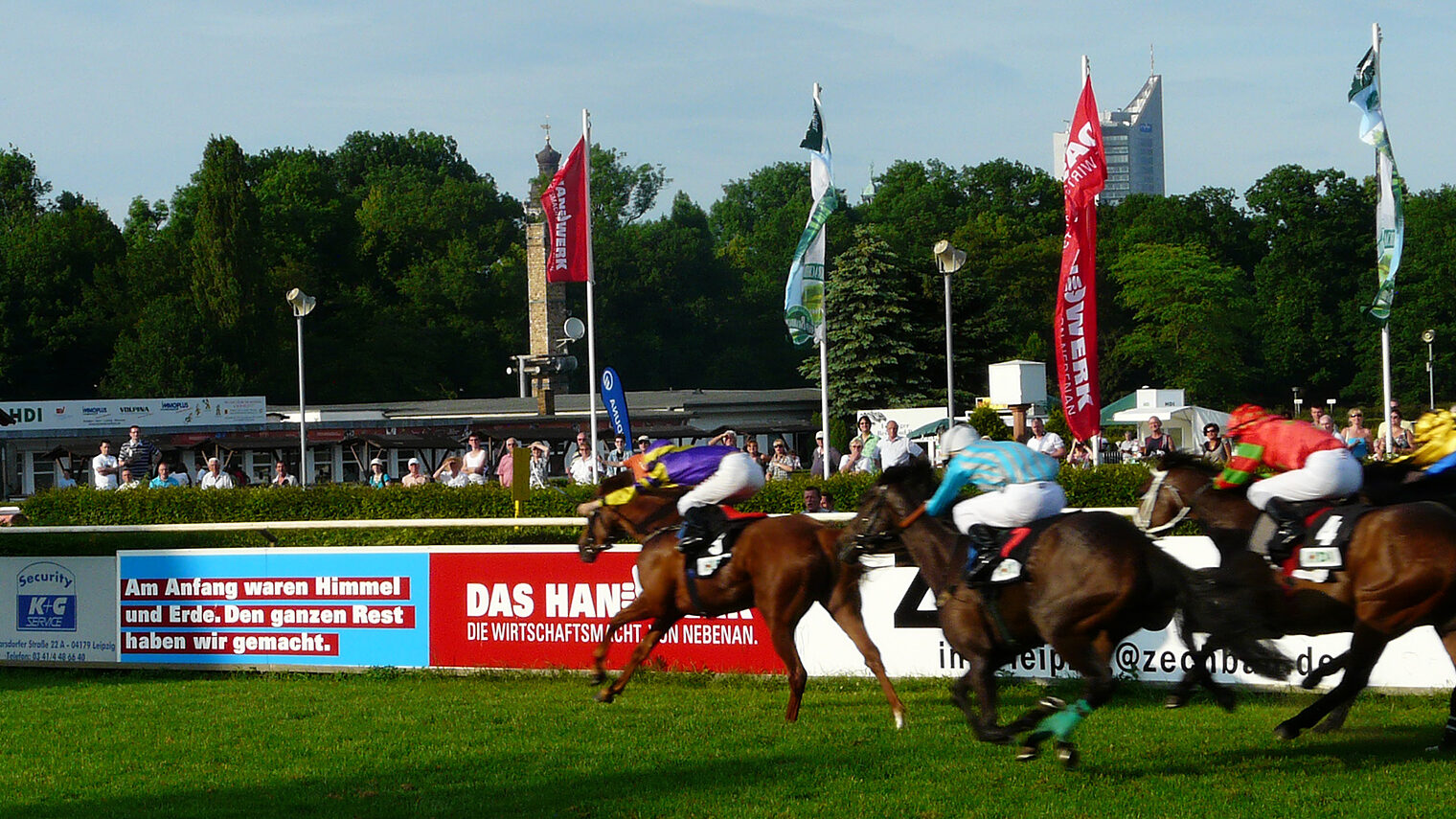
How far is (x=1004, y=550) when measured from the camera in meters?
7.30

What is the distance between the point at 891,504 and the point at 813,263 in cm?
1160

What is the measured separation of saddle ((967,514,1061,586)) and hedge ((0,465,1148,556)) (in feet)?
18.3

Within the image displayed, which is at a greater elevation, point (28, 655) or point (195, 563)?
point (195, 563)

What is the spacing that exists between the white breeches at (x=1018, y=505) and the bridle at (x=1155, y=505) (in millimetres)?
1281

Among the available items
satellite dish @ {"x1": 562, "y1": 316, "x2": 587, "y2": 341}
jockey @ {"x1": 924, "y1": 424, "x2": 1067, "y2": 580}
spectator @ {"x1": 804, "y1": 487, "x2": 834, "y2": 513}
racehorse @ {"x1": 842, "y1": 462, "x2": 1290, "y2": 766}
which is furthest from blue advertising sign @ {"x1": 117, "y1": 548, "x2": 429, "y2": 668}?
satellite dish @ {"x1": 562, "y1": 316, "x2": 587, "y2": 341}

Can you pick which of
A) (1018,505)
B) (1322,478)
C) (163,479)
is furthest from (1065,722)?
(163,479)

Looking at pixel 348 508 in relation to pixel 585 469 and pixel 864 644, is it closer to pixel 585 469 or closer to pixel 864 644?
pixel 585 469

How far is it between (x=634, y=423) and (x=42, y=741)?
34689mm

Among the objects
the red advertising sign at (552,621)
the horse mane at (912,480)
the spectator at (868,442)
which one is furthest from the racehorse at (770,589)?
the spectator at (868,442)

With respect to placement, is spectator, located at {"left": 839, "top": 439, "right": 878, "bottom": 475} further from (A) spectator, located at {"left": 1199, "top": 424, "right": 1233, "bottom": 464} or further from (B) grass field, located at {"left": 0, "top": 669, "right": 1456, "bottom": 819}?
(B) grass field, located at {"left": 0, "top": 669, "right": 1456, "bottom": 819}

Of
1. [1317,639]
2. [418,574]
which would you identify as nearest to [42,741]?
[418,574]

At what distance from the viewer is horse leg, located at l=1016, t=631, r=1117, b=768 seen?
22.8 feet

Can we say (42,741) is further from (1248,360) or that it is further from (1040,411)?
(1248,360)

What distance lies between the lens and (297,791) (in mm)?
7152
